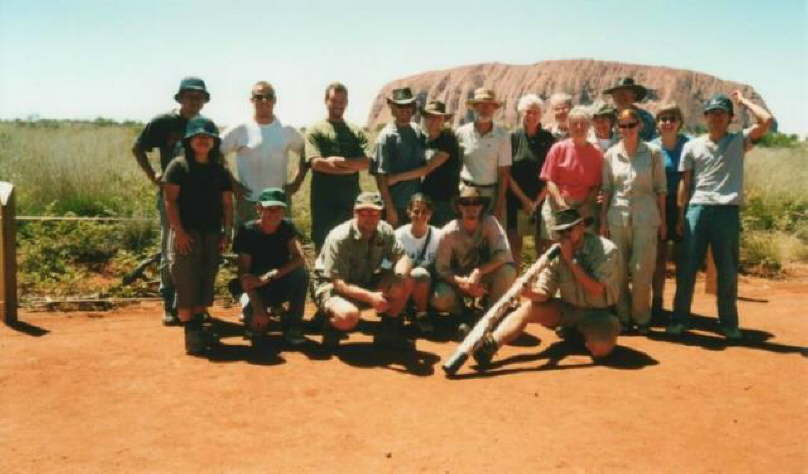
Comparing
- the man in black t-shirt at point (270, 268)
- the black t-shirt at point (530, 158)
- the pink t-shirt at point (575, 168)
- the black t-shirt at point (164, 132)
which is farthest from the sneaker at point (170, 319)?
the pink t-shirt at point (575, 168)

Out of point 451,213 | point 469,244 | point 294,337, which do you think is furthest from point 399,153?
point 294,337

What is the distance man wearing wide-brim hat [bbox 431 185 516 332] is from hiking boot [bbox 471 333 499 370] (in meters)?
0.72

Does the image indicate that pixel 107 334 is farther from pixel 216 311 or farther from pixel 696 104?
pixel 696 104

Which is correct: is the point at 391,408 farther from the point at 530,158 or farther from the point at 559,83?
the point at 559,83

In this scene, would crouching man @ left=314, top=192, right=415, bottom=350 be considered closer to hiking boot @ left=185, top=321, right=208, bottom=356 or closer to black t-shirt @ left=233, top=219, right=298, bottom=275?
black t-shirt @ left=233, top=219, right=298, bottom=275

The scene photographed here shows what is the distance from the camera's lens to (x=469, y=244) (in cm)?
622

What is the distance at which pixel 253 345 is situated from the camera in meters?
5.91

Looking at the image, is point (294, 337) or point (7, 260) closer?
point (294, 337)

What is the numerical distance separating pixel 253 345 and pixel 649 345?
3243mm

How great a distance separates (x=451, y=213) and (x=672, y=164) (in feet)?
6.71

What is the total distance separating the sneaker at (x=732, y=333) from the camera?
20.3 ft

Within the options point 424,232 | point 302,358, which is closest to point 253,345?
point 302,358

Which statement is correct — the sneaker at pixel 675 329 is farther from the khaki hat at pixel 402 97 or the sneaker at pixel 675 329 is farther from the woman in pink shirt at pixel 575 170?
the khaki hat at pixel 402 97

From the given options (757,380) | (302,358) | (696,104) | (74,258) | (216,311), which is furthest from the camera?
(696,104)
